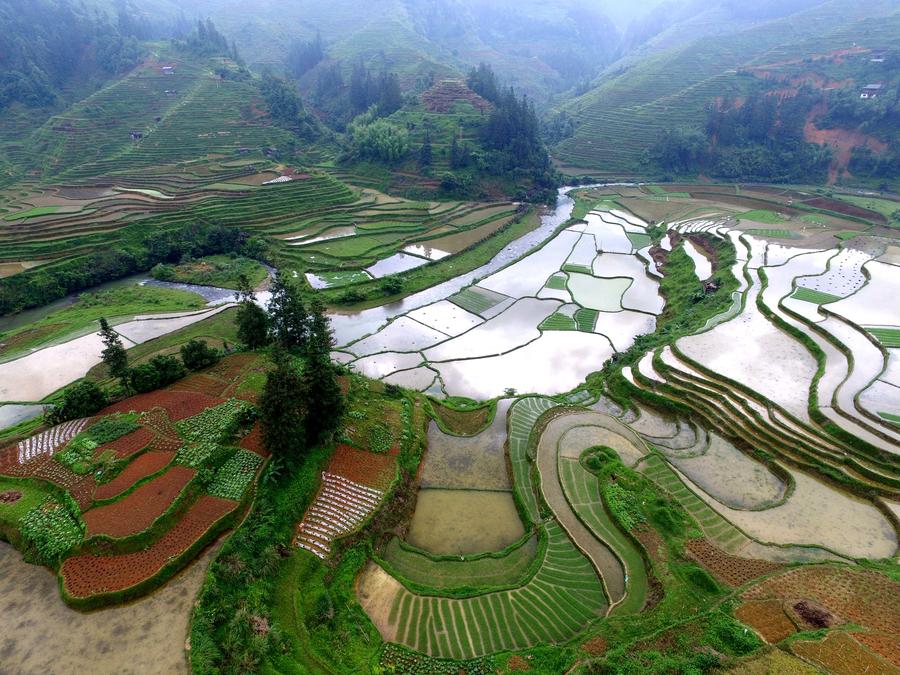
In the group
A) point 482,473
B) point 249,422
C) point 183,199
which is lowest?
point 482,473

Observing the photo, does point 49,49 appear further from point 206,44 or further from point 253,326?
point 253,326

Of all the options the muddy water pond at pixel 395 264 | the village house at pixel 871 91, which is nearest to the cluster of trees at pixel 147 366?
the muddy water pond at pixel 395 264

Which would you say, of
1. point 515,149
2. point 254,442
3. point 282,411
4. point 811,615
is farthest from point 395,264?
point 811,615

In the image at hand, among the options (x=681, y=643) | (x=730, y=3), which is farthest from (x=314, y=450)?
(x=730, y=3)

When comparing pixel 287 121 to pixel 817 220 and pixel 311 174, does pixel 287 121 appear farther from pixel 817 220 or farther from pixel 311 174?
pixel 817 220

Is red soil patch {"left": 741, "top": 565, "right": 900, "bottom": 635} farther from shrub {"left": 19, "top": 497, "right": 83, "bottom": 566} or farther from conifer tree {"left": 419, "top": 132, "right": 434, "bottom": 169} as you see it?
conifer tree {"left": 419, "top": 132, "right": 434, "bottom": 169}

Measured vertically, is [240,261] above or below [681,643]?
above

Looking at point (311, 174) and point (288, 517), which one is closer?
point (288, 517)
